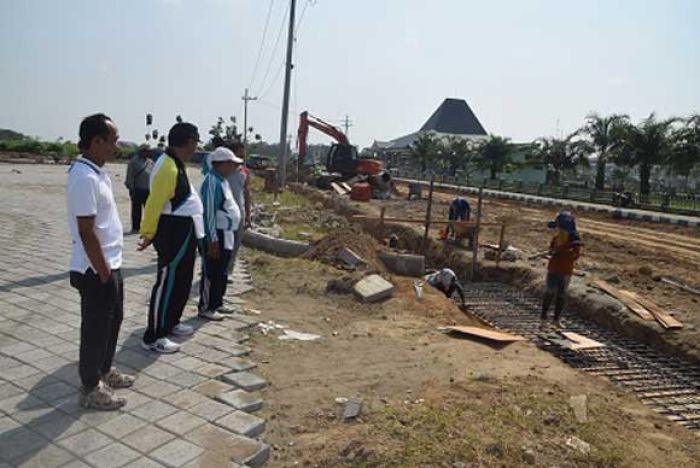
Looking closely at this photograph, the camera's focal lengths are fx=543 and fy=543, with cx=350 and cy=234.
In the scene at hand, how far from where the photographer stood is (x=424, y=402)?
379 cm

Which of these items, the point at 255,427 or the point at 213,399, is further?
the point at 213,399

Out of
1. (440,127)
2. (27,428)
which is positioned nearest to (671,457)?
(27,428)

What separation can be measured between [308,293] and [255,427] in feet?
11.6

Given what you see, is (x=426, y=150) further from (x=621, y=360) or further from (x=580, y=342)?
(x=621, y=360)

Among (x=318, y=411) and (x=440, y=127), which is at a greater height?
(x=440, y=127)

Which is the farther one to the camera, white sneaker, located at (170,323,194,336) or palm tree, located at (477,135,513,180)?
palm tree, located at (477,135,513,180)

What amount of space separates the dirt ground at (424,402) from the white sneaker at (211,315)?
0.49m

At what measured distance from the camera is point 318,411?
11.8ft

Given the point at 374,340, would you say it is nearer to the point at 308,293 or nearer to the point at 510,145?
the point at 308,293

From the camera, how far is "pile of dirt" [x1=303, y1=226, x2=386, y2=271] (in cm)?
879

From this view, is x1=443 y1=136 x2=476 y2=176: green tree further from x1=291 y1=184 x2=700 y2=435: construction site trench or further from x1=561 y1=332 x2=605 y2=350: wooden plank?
x1=561 y1=332 x2=605 y2=350: wooden plank

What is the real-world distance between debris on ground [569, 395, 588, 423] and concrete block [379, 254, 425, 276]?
5.84 meters

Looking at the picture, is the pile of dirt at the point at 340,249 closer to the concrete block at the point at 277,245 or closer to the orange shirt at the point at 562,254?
the concrete block at the point at 277,245

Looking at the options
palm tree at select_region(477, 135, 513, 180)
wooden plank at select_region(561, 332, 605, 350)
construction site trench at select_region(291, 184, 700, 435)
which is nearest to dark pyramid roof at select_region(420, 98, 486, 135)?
palm tree at select_region(477, 135, 513, 180)
